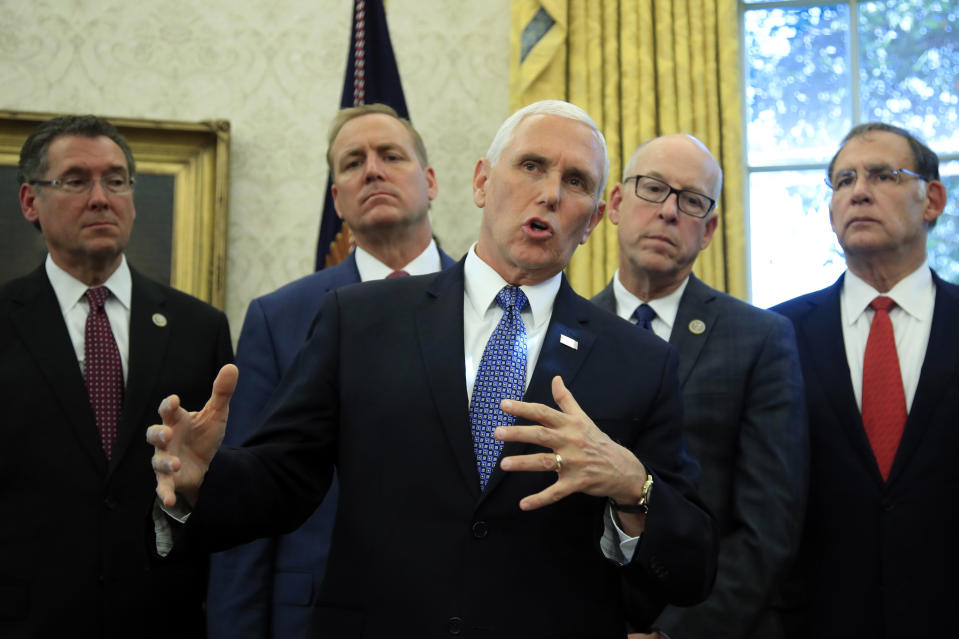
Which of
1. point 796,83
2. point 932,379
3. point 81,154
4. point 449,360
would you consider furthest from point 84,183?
point 796,83

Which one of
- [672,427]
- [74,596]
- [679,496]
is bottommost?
[74,596]

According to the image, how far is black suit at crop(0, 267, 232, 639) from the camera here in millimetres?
2639

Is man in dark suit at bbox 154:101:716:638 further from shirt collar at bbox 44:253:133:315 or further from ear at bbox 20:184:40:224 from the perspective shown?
ear at bbox 20:184:40:224

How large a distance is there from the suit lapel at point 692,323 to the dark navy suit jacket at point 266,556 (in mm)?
1026

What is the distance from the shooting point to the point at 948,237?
192 inches

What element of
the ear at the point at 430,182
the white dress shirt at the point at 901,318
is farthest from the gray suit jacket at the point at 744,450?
the ear at the point at 430,182

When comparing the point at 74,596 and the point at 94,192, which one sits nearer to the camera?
the point at 74,596

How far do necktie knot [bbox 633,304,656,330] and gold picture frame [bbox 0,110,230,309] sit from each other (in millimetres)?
2502

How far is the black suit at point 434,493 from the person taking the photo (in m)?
1.73

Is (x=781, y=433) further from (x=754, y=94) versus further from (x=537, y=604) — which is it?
(x=754, y=94)

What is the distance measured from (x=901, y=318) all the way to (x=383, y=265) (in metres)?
1.64

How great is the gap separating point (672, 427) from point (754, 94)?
370 cm

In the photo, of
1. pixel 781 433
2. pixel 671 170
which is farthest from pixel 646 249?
pixel 781 433

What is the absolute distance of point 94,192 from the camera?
3113 millimetres
